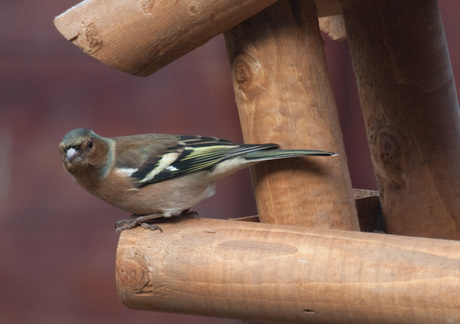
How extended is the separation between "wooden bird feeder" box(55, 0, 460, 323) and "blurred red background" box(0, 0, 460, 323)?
1.24 m

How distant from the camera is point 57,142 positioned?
360cm

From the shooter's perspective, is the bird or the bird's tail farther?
the bird

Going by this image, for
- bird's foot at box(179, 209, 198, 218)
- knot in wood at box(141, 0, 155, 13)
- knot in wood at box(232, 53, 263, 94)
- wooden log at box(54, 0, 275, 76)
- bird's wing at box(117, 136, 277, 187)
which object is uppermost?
knot in wood at box(141, 0, 155, 13)

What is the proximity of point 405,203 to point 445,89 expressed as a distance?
355mm

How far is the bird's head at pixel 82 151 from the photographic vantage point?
2.26m

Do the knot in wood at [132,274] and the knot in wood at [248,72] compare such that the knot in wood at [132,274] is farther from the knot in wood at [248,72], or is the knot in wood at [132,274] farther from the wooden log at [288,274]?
the knot in wood at [248,72]

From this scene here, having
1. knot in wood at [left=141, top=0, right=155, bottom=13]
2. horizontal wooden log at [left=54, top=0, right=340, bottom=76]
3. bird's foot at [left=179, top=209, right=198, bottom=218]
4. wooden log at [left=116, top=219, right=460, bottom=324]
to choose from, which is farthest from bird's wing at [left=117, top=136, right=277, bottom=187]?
knot in wood at [left=141, top=0, right=155, bottom=13]

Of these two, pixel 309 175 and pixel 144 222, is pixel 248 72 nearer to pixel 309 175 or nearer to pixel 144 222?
pixel 309 175

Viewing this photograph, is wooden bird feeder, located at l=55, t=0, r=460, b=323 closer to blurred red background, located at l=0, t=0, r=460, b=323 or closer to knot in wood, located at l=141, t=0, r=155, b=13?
knot in wood, located at l=141, t=0, r=155, b=13

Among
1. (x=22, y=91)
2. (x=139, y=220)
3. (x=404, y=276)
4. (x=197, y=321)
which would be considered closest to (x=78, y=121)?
(x=22, y=91)

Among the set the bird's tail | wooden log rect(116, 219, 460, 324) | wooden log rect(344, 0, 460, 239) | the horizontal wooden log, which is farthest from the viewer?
wooden log rect(344, 0, 460, 239)

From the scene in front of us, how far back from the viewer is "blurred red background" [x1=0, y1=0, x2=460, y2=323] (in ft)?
11.8

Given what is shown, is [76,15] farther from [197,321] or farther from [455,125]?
[197,321]

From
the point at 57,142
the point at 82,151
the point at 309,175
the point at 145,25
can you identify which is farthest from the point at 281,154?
the point at 57,142
